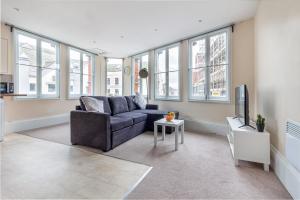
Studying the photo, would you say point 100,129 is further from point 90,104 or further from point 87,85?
point 87,85

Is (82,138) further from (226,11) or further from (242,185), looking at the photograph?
(226,11)

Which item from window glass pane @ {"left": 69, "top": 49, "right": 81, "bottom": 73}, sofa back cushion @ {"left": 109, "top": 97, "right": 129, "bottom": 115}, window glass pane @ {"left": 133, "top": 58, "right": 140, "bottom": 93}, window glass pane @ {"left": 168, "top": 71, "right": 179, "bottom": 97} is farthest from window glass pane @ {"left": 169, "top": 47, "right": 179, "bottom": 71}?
window glass pane @ {"left": 69, "top": 49, "right": 81, "bottom": 73}

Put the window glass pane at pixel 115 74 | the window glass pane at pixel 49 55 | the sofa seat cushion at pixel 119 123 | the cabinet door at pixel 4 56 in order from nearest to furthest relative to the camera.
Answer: the sofa seat cushion at pixel 119 123
the cabinet door at pixel 4 56
the window glass pane at pixel 49 55
the window glass pane at pixel 115 74

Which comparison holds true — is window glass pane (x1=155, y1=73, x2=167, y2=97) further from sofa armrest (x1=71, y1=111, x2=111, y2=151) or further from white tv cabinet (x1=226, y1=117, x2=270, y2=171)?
white tv cabinet (x1=226, y1=117, x2=270, y2=171)

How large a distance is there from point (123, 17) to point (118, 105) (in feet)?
6.77

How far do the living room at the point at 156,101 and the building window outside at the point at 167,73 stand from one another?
3 cm

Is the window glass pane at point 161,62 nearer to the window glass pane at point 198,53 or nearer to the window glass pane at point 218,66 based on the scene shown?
the window glass pane at point 198,53

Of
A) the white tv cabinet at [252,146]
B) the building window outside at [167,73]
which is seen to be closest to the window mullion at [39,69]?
the building window outside at [167,73]

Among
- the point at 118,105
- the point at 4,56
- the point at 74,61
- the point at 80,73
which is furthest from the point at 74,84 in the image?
the point at 118,105

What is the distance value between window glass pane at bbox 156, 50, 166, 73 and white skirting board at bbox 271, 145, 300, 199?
149 inches

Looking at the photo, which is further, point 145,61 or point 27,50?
point 145,61

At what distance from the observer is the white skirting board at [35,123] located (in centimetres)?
364

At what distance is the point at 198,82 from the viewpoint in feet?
13.9

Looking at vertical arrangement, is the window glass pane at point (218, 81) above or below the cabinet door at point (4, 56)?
below
